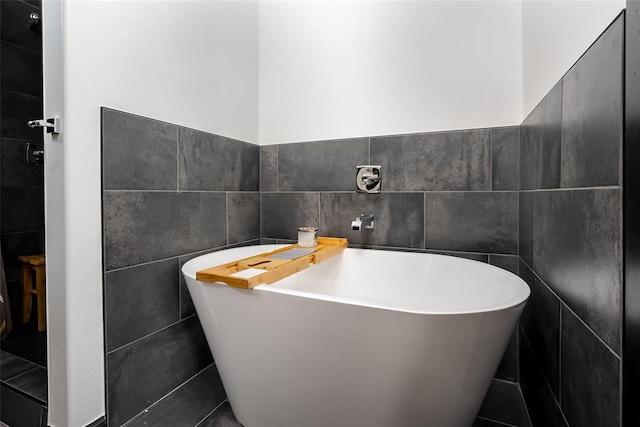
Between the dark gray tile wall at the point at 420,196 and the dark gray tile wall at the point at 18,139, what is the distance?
1374mm

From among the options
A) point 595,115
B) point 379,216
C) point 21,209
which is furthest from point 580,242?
point 21,209

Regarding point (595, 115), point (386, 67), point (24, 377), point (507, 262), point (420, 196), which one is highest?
point (386, 67)

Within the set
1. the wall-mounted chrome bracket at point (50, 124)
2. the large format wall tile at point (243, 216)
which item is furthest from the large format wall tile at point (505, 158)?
the wall-mounted chrome bracket at point (50, 124)

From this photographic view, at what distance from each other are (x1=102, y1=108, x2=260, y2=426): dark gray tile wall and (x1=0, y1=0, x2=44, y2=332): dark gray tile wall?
109 centimetres

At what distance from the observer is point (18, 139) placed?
1769 mm

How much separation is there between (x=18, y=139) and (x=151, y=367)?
5.24 feet

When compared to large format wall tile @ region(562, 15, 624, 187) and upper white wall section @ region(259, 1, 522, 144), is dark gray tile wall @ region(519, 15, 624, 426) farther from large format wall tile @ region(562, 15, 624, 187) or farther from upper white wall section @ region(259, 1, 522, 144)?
upper white wall section @ region(259, 1, 522, 144)

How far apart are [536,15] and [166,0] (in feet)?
5.05

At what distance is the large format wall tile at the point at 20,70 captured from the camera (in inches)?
66.8

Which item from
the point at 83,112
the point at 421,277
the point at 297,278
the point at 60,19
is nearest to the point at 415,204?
the point at 421,277

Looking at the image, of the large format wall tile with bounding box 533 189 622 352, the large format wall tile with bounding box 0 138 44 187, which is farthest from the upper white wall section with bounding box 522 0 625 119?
the large format wall tile with bounding box 0 138 44 187

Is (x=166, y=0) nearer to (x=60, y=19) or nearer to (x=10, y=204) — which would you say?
(x=60, y=19)

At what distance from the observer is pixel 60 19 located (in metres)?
0.97

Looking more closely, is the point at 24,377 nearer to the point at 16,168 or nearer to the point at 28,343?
the point at 28,343
